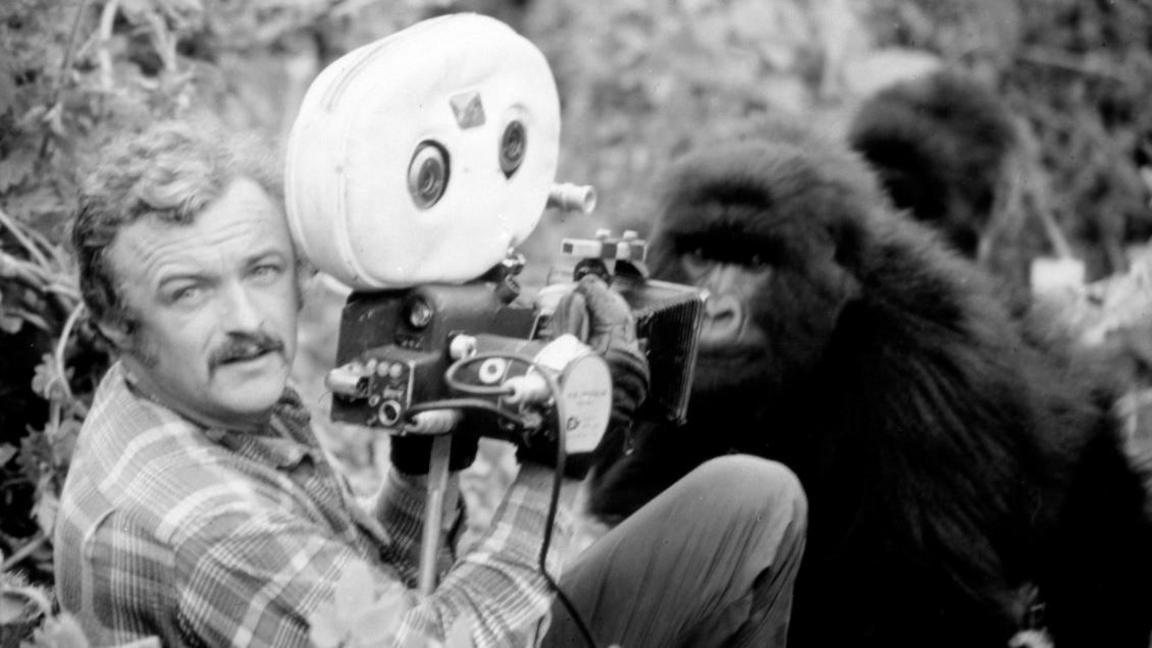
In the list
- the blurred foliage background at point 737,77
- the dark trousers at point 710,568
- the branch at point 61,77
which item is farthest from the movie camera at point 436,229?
the blurred foliage background at point 737,77

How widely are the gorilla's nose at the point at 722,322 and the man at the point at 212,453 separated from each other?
1532 millimetres

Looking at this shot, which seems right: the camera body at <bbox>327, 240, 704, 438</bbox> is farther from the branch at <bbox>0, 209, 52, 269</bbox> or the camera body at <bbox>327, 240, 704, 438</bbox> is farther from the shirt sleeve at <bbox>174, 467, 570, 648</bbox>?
the branch at <bbox>0, 209, 52, 269</bbox>

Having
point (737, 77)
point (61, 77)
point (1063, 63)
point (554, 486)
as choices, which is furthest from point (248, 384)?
point (1063, 63)

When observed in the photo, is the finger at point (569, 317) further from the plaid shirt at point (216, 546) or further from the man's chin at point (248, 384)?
the man's chin at point (248, 384)

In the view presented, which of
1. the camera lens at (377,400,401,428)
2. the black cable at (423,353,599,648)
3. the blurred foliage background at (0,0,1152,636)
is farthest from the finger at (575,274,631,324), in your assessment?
the blurred foliage background at (0,0,1152,636)

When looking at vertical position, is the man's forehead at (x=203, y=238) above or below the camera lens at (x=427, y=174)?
below

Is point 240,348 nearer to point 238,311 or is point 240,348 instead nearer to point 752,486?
point 238,311

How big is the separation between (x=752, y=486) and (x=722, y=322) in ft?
4.49

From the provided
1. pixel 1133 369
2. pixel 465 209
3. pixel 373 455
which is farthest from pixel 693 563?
pixel 1133 369

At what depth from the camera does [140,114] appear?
10.7ft

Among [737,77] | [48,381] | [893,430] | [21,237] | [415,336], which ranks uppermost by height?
[415,336]

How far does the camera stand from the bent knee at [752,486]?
2529 millimetres

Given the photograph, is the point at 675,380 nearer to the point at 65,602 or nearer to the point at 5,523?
the point at 65,602

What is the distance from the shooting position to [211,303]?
217 centimetres
